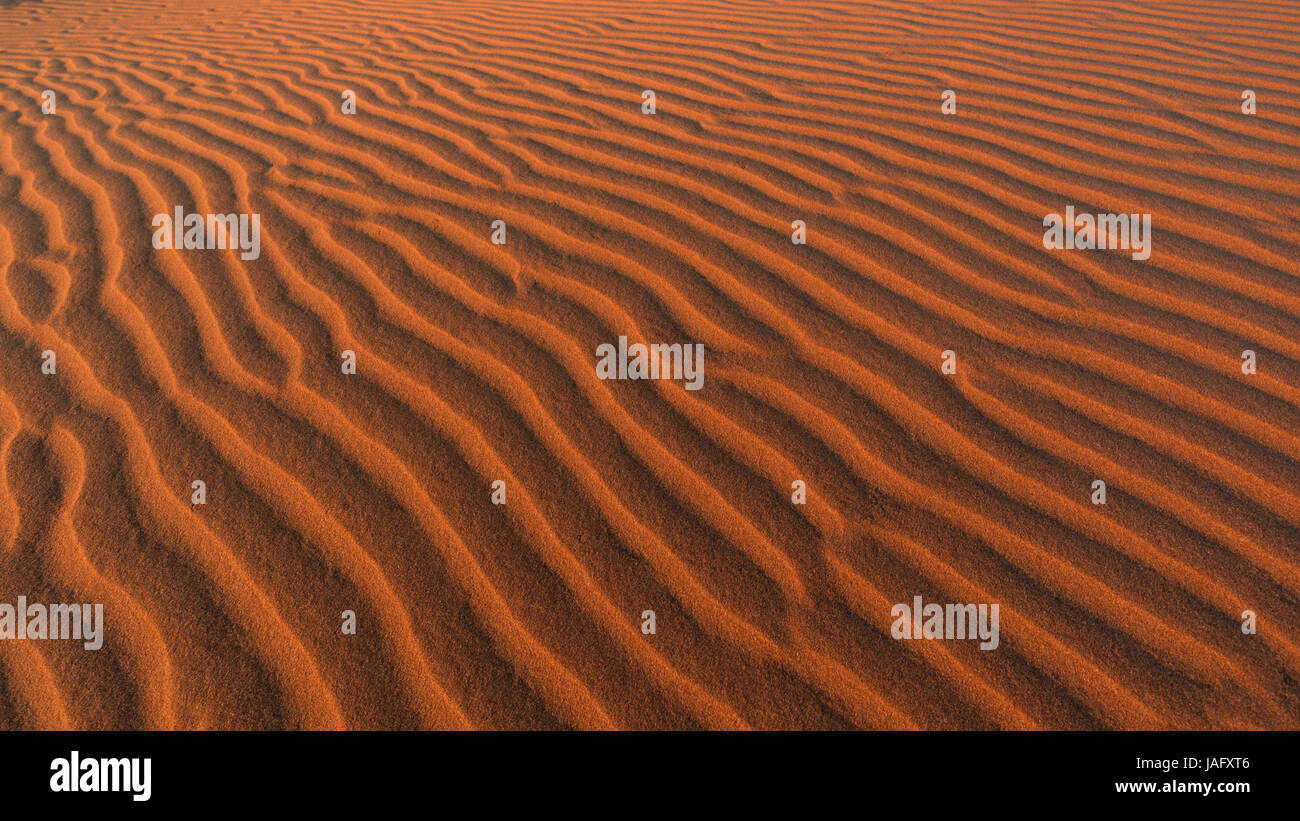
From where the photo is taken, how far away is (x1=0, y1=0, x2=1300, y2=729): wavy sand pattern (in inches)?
75.8

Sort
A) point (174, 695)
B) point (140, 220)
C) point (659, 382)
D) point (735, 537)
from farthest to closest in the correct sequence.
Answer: point (140, 220) < point (659, 382) < point (735, 537) < point (174, 695)

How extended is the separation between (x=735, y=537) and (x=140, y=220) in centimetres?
295

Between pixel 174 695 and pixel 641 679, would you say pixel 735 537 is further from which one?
pixel 174 695

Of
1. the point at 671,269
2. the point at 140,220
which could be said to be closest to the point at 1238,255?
the point at 671,269

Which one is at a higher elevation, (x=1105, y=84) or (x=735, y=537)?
(x=1105, y=84)

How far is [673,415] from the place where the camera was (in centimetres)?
252

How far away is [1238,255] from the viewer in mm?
2973

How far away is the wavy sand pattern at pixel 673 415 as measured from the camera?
75.8 inches
